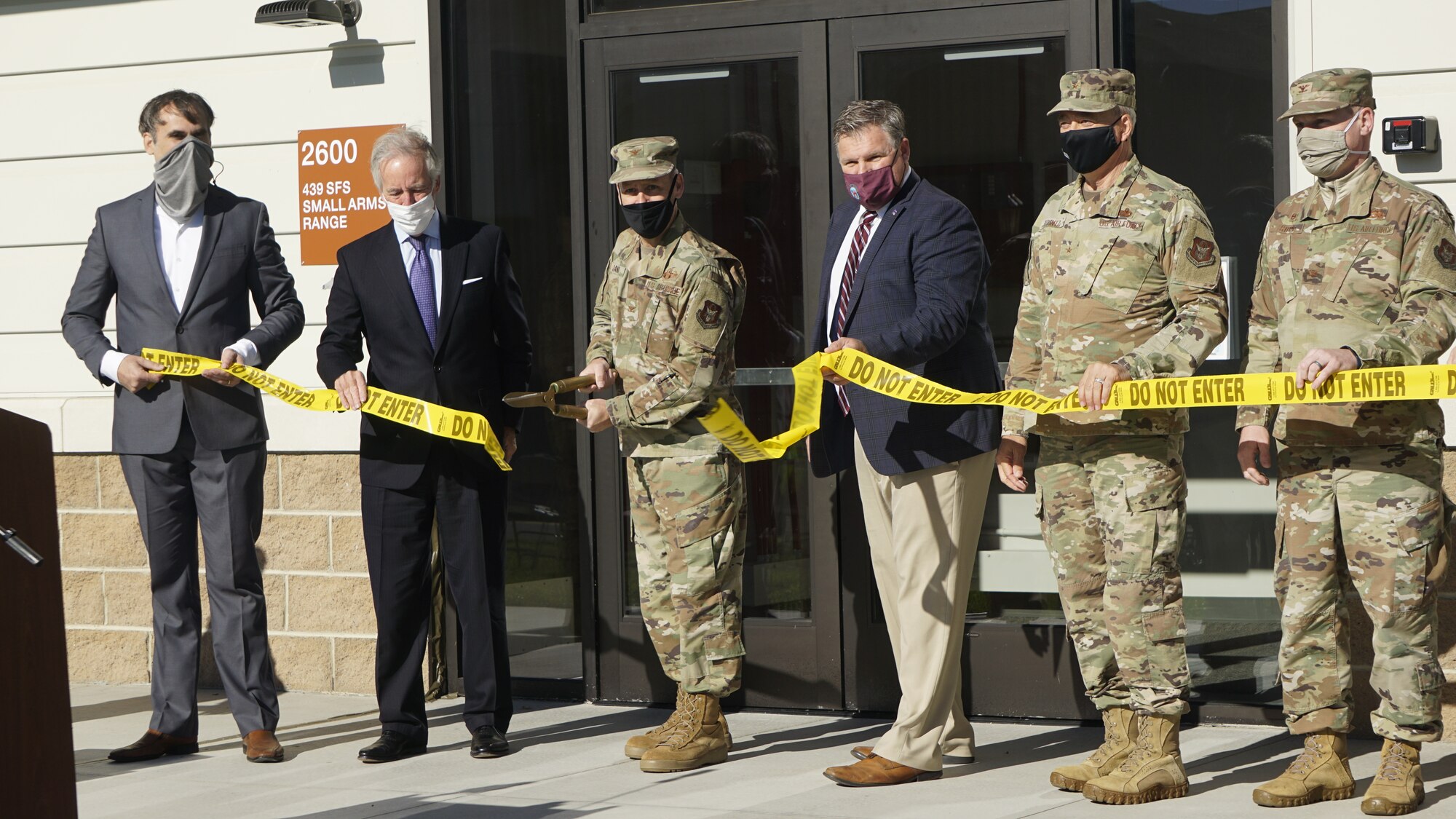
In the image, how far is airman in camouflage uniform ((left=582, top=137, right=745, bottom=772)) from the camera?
5.58 metres

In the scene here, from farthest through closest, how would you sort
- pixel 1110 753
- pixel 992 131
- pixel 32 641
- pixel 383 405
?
pixel 992 131 < pixel 383 405 < pixel 1110 753 < pixel 32 641

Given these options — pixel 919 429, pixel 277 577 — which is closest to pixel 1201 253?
pixel 919 429

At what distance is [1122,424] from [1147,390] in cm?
18

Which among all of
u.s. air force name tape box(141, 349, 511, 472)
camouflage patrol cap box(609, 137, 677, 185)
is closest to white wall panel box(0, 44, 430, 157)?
u.s. air force name tape box(141, 349, 511, 472)

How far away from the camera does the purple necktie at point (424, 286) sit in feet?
19.3

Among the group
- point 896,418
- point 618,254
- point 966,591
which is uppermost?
point 618,254

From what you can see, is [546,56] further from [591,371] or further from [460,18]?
[591,371]

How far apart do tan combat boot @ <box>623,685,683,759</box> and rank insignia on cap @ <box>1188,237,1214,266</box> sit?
220 centimetres

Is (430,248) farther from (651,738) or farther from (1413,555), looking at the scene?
(1413,555)

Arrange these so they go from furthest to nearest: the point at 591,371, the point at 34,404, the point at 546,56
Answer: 1. the point at 34,404
2. the point at 546,56
3. the point at 591,371

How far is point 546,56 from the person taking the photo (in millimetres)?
6984

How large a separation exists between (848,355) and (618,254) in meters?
1.13

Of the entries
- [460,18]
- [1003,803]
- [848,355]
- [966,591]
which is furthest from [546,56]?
[1003,803]

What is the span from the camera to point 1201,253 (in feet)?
15.9
